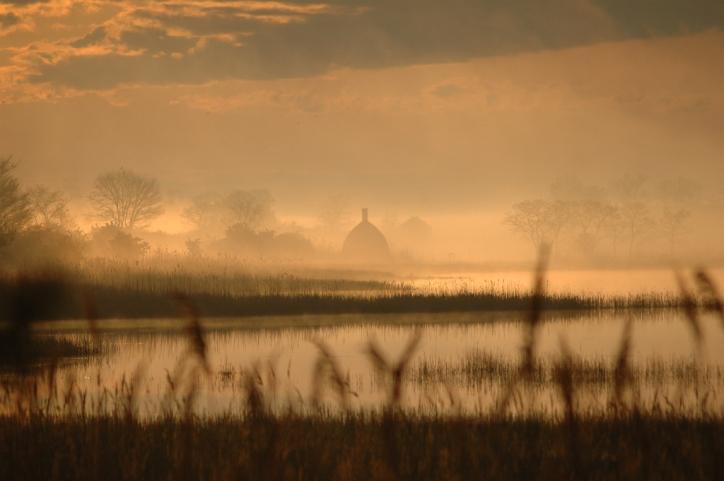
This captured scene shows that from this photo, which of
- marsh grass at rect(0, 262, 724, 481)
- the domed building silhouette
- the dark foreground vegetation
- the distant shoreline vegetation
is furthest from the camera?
the domed building silhouette

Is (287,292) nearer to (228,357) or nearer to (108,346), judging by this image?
(108,346)

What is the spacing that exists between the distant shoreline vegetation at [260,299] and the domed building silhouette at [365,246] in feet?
165

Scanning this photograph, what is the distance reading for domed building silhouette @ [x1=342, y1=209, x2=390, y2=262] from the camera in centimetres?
9944

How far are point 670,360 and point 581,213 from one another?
7683cm

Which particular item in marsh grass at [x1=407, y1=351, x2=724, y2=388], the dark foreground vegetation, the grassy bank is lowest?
the grassy bank

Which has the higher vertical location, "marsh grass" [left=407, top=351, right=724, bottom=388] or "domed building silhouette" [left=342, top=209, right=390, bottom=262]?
"marsh grass" [left=407, top=351, right=724, bottom=388]

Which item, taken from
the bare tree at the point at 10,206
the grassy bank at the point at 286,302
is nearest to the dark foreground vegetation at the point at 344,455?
the grassy bank at the point at 286,302

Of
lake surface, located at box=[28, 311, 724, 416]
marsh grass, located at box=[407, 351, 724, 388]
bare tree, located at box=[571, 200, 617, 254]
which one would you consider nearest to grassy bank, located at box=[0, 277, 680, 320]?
lake surface, located at box=[28, 311, 724, 416]

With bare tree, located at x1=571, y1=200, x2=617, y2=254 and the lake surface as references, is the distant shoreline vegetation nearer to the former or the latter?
the lake surface

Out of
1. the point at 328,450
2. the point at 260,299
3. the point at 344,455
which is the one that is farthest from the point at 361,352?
the point at 260,299

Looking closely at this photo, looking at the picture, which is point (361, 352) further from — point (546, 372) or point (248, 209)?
point (248, 209)

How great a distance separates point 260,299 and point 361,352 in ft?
97.3

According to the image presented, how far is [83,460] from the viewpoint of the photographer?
29.1ft

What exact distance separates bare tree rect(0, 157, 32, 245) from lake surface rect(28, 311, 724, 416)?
1524cm
